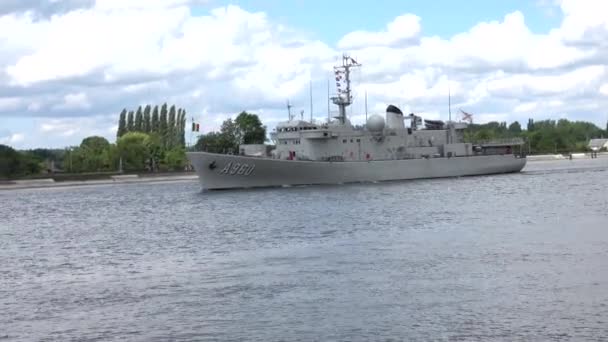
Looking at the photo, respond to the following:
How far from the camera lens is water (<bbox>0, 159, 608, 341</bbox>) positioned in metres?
19.2

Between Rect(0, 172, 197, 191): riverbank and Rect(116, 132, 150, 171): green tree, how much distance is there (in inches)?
364

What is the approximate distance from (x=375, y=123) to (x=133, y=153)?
66609 millimetres

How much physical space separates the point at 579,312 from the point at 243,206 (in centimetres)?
3666

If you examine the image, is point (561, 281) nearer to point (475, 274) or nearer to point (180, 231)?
point (475, 274)

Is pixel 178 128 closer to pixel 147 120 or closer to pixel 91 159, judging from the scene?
pixel 147 120

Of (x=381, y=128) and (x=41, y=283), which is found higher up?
(x=381, y=128)

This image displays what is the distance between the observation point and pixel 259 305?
21.5 m

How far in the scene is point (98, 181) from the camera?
120438 mm

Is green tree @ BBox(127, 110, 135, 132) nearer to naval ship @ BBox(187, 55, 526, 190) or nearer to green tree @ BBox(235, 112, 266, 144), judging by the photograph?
green tree @ BBox(235, 112, 266, 144)

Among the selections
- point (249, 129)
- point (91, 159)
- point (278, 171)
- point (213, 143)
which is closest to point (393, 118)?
point (278, 171)

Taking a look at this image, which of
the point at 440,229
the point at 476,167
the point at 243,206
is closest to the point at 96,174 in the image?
the point at 476,167

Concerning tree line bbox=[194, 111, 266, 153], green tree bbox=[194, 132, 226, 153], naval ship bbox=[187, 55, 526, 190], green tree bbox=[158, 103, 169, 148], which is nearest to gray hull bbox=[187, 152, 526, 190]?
naval ship bbox=[187, 55, 526, 190]

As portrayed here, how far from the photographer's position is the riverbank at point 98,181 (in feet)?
379

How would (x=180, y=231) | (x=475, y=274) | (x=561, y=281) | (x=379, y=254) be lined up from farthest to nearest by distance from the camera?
(x=180, y=231) < (x=379, y=254) < (x=475, y=274) < (x=561, y=281)
